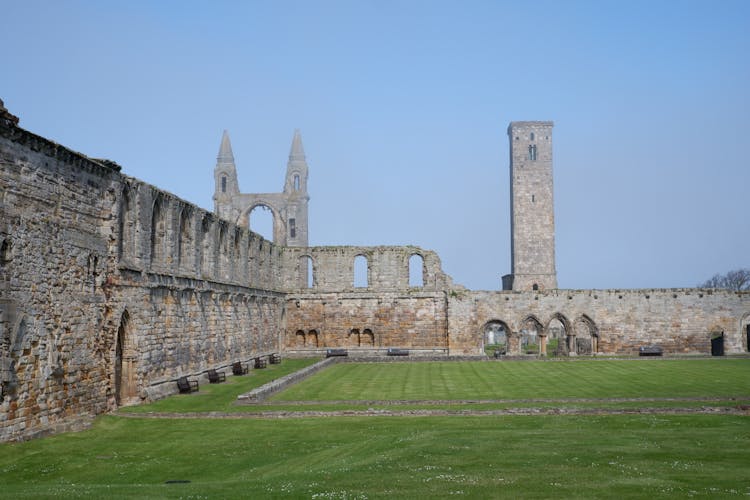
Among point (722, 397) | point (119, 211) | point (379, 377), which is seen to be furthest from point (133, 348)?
point (722, 397)

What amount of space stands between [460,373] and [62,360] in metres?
17.9

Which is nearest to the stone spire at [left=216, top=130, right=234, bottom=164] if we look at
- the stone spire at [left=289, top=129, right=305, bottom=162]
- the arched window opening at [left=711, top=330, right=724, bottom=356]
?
the stone spire at [left=289, top=129, right=305, bottom=162]

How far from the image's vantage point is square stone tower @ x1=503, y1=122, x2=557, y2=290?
67.7 m

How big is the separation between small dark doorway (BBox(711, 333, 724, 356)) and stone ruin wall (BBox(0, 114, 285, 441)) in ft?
95.1

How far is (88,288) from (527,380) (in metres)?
15.8

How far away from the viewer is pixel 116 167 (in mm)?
21969

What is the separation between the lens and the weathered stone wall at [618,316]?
45.0m

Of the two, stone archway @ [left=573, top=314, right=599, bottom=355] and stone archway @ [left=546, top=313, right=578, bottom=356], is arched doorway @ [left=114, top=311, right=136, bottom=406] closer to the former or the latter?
stone archway @ [left=546, top=313, right=578, bottom=356]

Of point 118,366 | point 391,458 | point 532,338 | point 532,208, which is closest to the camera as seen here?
point 391,458

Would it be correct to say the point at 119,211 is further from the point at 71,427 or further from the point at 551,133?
the point at 551,133

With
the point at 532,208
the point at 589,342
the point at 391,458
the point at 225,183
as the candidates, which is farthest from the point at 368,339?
the point at 225,183

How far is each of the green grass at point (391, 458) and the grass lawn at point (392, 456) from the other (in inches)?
1.0

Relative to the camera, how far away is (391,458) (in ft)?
44.9

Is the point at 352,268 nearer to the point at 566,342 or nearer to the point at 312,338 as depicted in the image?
the point at 312,338
